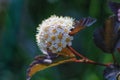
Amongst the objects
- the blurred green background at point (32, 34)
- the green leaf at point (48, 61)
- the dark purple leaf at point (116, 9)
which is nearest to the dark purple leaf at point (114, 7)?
the dark purple leaf at point (116, 9)

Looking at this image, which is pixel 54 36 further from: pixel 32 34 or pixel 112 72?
pixel 32 34

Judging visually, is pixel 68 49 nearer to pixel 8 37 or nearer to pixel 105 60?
pixel 105 60

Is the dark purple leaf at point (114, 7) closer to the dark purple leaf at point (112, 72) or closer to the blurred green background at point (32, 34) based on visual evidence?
the dark purple leaf at point (112, 72)

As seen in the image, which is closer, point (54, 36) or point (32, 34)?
point (54, 36)

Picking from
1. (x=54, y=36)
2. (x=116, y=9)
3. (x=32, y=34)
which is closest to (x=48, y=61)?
(x=54, y=36)

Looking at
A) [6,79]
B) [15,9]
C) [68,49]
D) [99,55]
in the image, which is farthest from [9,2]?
[68,49]

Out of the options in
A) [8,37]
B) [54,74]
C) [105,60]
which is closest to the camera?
[105,60]
